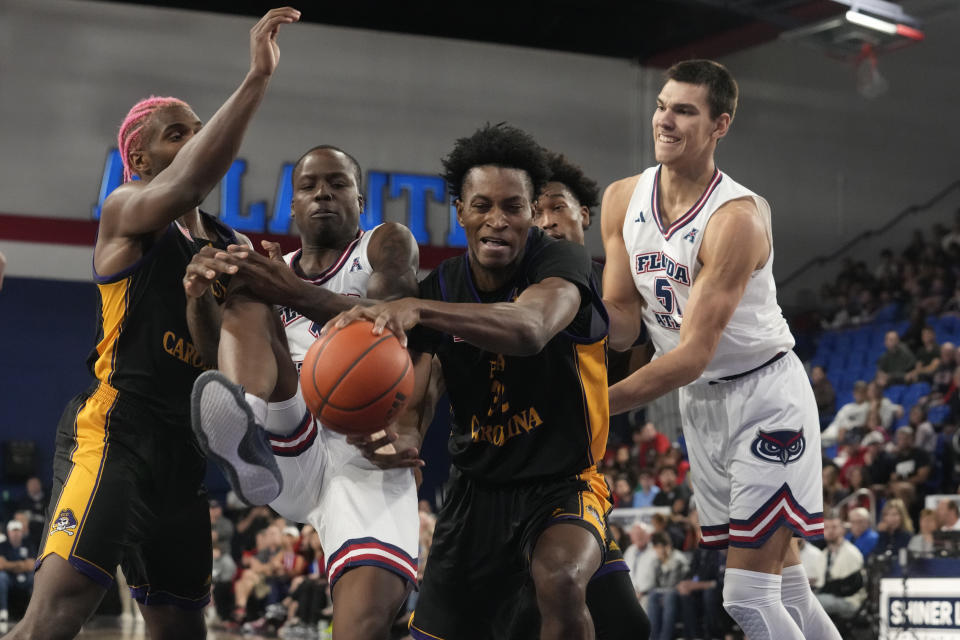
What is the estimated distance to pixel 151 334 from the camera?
4.30 meters

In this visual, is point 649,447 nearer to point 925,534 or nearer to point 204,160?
point 925,534

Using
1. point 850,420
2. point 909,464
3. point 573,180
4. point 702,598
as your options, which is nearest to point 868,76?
point 850,420

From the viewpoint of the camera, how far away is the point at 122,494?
408 centimetres

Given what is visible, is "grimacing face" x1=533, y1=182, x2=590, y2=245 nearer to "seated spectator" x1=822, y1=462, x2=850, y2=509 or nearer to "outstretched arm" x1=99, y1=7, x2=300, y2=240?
"outstretched arm" x1=99, y1=7, x2=300, y2=240

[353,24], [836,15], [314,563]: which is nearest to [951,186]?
[836,15]

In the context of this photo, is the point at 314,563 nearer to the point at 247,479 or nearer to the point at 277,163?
the point at 277,163

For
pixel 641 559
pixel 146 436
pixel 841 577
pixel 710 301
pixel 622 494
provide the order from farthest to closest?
pixel 622 494
pixel 641 559
pixel 841 577
pixel 710 301
pixel 146 436

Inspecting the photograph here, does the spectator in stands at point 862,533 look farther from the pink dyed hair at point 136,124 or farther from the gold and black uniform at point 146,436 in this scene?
the pink dyed hair at point 136,124

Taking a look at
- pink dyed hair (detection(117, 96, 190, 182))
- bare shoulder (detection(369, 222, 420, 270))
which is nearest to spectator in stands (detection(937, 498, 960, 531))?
bare shoulder (detection(369, 222, 420, 270))

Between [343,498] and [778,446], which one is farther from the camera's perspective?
[778,446]

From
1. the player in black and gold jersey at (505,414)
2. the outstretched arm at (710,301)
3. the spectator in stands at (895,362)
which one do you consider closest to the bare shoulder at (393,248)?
the player in black and gold jersey at (505,414)

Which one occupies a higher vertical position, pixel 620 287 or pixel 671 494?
pixel 620 287

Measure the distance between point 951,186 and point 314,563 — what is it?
12314 mm

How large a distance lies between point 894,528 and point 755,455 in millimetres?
6024
